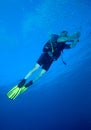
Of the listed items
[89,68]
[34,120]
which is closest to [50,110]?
[34,120]

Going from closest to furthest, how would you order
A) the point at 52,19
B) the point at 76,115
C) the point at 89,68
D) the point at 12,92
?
the point at 12,92 → the point at 52,19 → the point at 89,68 → the point at 76,115

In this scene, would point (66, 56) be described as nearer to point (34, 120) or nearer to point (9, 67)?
point (9, 67)

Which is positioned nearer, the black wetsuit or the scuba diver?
A: the scuba diver

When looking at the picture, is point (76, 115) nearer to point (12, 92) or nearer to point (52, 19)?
point (52, 19)

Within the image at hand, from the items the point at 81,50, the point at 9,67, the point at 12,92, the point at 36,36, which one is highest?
the point at 9,67

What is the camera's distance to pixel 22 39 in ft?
79.1

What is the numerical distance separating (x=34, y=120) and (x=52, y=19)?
68315mm

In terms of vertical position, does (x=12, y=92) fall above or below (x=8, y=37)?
below

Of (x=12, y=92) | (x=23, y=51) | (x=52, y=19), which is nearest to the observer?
(x=12, y=92)

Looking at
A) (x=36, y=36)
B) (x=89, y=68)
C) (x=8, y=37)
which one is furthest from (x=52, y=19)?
(x=89, y=68)

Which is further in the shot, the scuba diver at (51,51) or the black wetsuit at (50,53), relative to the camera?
the black wetsuit at (50,53)

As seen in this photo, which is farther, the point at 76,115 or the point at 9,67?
the point at 76,115

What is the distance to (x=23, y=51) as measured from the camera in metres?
26.5

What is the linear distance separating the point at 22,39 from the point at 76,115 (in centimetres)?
6615
